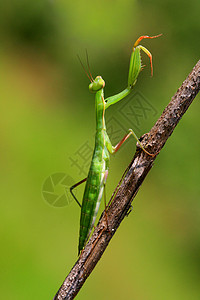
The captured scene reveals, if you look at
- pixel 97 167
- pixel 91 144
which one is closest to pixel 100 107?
pixel 97 167

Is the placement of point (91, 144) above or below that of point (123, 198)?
below

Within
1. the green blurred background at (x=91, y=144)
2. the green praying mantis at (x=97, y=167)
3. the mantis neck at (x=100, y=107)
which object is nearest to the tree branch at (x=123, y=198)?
the green praying mantis at (x=97, y=167)

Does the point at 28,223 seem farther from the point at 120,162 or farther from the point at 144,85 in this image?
the point at 144,85

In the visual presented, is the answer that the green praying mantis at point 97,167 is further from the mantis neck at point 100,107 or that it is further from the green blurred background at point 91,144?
the green blurred background at point 91,144

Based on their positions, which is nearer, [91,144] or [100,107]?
[100,107]

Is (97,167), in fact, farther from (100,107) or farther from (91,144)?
(91,144)

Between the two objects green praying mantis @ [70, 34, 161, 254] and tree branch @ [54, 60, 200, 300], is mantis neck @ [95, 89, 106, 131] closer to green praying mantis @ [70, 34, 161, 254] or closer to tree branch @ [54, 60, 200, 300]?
green praying mantis @ [70, 34, 161, 254]

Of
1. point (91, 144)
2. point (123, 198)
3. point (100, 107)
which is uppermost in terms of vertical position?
point (100, 107)
